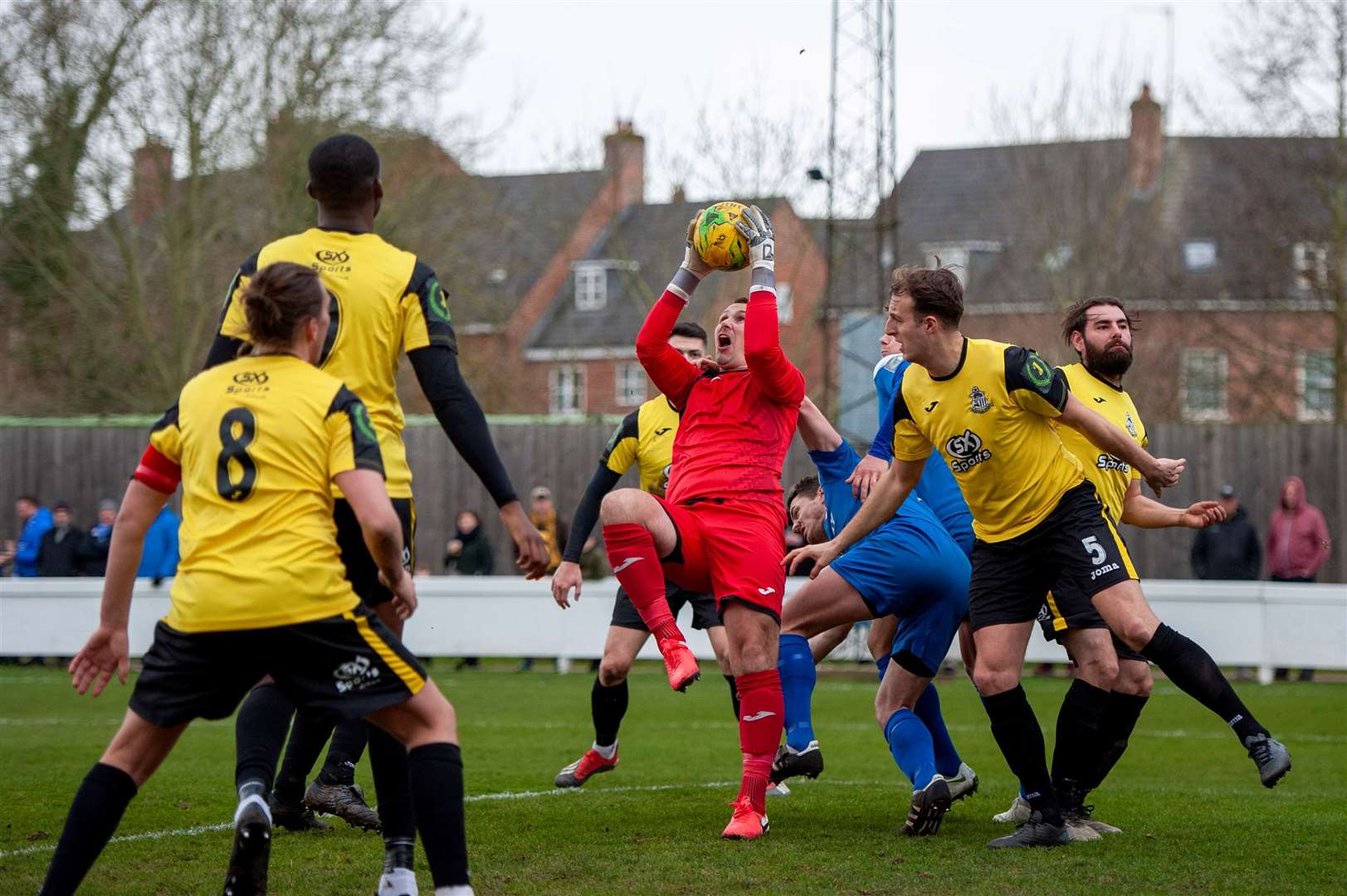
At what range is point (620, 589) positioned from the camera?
25.2ft

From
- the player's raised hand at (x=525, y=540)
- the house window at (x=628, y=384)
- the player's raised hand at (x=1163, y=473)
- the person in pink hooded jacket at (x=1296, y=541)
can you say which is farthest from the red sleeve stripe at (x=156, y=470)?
the house window at (x=628, y=384)

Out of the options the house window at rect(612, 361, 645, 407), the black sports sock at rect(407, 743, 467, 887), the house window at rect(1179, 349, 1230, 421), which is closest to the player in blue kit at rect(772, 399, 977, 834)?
the black sports sock at rect(407, 743, 467, 887)

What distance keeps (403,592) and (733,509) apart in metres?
2.06

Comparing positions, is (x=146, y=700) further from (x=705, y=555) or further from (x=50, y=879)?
(x=705, y=555)

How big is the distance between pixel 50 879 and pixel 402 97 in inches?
842

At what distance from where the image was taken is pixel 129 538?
14.3 ft

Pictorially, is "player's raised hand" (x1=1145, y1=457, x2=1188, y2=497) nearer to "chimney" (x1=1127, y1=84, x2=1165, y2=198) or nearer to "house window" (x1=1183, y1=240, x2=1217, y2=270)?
"chimney" (x1=1127, y1=84, x2=1165, y2=198)

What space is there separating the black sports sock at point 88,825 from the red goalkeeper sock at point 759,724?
2607mm

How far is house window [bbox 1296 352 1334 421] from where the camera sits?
85.5ft

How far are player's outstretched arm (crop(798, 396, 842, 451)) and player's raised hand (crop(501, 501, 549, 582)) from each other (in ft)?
7.61

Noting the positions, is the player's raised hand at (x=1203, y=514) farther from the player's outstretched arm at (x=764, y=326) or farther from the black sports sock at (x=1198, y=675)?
the player's outstretched arm at (x=764, y=326)

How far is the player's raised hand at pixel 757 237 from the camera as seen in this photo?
6.32 metres

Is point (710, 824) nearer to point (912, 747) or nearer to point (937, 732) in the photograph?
point (912, 747)

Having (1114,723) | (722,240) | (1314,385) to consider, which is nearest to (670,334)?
(722,240)
